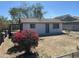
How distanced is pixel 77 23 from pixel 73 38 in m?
1.39

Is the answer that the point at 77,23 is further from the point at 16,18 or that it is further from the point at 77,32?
the point at 16,18

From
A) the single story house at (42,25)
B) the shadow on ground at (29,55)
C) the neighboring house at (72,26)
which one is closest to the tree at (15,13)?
the single story house at (42,25)

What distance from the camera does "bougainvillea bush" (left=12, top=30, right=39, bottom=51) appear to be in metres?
12.8

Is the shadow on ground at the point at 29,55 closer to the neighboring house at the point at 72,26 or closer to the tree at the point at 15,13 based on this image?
the tree at the point at 15,13

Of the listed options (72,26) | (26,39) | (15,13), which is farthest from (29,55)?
(72,26)

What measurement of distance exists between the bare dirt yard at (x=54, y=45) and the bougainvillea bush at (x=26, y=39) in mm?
651

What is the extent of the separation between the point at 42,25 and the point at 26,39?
251 inches

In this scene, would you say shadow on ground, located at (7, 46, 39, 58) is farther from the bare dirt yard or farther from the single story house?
the single story house

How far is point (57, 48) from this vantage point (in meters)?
14.3

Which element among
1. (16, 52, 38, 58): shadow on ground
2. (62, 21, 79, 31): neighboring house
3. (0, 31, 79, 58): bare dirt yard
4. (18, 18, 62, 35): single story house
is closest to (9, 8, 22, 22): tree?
(18, 18, 62, 35): single story house

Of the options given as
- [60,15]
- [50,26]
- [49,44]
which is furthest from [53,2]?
[50,26]

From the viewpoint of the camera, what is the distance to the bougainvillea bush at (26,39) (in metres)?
12.8

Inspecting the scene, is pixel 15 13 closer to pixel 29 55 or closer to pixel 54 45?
pixel 54 45

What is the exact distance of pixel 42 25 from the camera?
18969 mm
